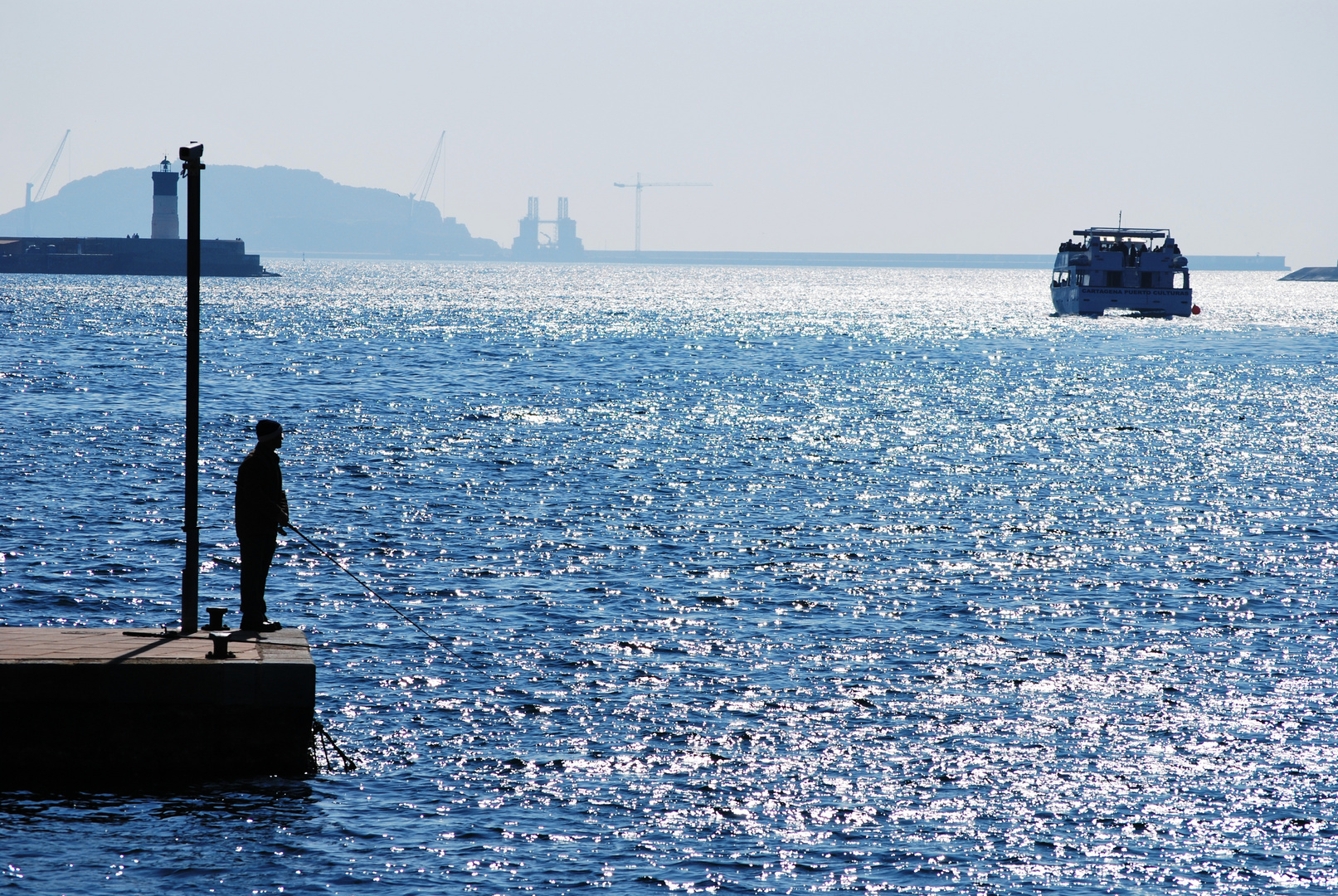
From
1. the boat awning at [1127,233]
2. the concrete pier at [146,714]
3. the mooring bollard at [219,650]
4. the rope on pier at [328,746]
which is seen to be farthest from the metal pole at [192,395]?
the boat awning at [1127,233]

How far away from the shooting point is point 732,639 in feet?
68.7

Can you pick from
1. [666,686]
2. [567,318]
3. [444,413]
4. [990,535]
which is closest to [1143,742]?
[666,686]

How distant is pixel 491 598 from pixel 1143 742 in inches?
421

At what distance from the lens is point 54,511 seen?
30250 mm

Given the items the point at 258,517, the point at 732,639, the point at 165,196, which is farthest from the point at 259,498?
the point at 165,196

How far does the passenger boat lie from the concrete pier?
112m

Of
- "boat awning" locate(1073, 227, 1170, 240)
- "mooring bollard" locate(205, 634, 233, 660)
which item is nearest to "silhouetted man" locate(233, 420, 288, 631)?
"mooring bollard" locate(205, 634, 233, 660)

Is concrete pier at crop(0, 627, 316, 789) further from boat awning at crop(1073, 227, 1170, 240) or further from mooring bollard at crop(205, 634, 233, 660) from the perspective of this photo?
boat awning at crop(1073, 227, 1170, 240)

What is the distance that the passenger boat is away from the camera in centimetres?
12081

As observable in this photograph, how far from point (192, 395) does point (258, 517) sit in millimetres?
1518

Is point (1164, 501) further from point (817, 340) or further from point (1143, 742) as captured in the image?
point (817, 340)

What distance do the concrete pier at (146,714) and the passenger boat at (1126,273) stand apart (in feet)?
368

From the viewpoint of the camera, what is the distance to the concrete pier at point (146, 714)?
13586mm

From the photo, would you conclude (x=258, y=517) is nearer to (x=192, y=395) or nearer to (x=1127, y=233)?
(x=192, y=395)
